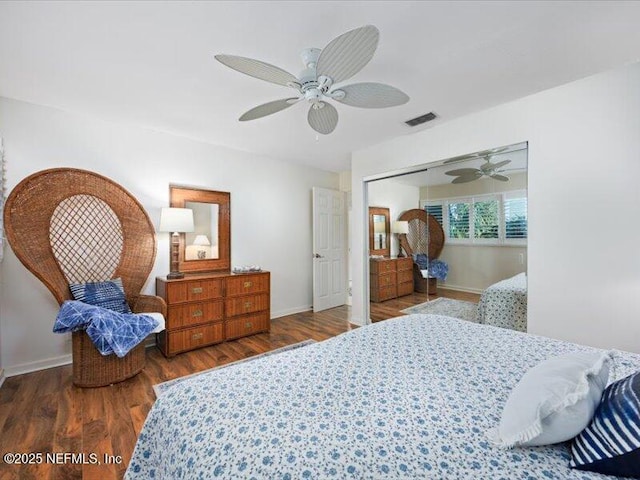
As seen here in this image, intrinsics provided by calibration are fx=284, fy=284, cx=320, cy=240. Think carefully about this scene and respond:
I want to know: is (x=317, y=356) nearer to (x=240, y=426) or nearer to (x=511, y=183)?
(x=240, y=426)

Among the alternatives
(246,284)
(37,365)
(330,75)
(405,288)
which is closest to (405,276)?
(405,288)

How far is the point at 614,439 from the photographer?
72 cm

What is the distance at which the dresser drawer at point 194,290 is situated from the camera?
3.00m

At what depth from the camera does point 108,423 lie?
1.91 m

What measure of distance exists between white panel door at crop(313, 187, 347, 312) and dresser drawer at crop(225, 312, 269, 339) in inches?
44.8

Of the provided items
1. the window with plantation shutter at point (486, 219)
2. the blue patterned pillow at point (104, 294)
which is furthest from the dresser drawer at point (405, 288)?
the blue patterned pillow at point (104, 294)

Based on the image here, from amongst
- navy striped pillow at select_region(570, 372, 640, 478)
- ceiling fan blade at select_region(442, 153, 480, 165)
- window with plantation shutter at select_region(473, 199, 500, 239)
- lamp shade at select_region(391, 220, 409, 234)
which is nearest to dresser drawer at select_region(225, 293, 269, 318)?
lamp shade at select_region(391, 220, 409, 234)

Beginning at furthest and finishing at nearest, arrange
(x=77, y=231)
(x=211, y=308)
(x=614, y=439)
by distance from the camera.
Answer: (x=211, y=308) → (x=77, y=231) → (x=614, y=439)

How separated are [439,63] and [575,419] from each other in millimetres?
2167

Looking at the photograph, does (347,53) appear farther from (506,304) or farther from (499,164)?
(506,304)

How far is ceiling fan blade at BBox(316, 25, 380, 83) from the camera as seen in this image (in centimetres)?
131

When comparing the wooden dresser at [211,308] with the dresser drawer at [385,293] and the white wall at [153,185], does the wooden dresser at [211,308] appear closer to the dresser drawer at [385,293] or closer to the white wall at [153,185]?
the white wall at [153,185]

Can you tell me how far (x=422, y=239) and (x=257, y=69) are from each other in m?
2.69

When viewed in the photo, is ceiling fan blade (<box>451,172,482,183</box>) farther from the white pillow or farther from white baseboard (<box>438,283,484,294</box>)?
the white pillow
